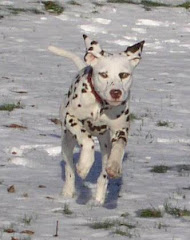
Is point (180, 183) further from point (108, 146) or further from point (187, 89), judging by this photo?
point (187, 89)

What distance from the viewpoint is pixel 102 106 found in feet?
24.5

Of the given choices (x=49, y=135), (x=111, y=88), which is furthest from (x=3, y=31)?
(x=111, y=88)

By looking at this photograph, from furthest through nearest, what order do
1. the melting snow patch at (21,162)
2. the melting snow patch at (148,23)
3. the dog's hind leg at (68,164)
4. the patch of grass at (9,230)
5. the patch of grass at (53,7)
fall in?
the patch of grass at (53,7) → the melting snow patch at (148,23) → the melting snow patch at (21,162) → the dog's hind leg at (68,164) → the patch of grass at (9,230)

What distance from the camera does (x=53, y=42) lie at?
17.2m

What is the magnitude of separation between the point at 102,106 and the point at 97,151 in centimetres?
248

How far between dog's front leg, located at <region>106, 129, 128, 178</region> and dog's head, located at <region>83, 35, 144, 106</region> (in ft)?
1.34

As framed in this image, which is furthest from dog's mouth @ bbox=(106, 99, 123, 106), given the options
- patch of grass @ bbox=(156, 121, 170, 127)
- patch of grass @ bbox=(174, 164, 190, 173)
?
patch of grass @ bbox=(156, 121, 170, 127)

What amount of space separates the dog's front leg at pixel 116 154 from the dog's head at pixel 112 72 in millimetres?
408

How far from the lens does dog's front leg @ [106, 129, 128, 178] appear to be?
23.7ft

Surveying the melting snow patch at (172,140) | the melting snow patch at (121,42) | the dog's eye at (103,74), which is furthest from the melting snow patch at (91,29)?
the dog's eye at (103,74)

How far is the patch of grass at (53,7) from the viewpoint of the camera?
65.1 feet

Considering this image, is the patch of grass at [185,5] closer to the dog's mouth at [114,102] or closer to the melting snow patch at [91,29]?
the melting snow patch at [91,29]

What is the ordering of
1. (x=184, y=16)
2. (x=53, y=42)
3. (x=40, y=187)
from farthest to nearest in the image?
(x=184, y=16) → (x=53, y=42) → (x=40, y=187)

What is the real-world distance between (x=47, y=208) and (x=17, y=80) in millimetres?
6256
